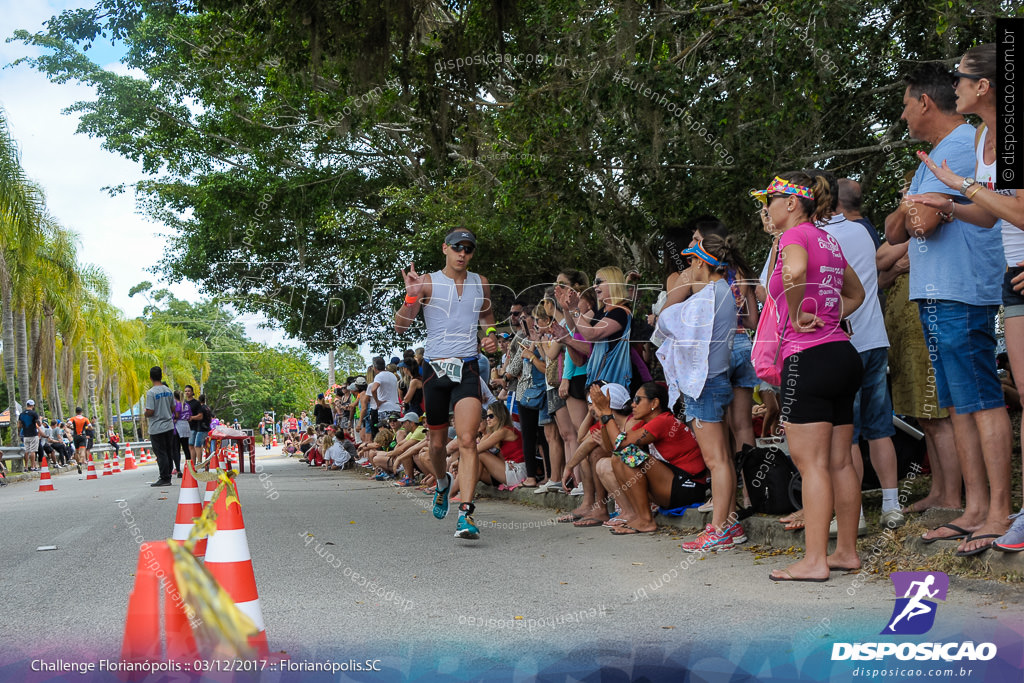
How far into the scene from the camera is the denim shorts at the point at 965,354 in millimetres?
4988

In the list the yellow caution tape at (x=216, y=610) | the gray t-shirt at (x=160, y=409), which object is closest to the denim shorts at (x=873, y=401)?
the yellow caution tape at (x=216, y=610)

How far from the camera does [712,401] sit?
644 cm

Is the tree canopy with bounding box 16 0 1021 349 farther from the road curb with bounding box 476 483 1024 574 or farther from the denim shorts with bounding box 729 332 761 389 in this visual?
the road curb with bounding box 476 483 1024 574

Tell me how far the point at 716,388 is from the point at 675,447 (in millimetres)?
1196

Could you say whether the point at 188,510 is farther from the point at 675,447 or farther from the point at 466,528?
the point at 675,447

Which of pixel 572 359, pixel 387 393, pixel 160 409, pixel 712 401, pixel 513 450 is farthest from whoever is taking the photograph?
pixel 387 393

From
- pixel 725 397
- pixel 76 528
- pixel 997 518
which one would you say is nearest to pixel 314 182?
pixel 76 528

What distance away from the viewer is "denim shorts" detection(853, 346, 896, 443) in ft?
19.3

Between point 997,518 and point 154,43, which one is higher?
point 154,43

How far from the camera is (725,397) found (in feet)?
21.2

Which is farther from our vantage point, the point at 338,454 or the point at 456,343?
the point at 338,454

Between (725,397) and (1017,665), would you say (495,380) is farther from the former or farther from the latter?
(1017,665)

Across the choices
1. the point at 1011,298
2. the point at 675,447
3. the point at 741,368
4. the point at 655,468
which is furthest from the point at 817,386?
the point at 675,447

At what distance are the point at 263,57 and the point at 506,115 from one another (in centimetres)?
297
